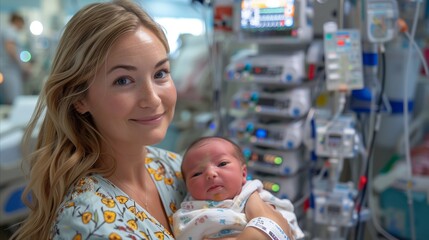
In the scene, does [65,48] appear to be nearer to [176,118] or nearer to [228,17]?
[228,17]

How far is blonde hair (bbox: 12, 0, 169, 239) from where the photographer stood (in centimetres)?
121

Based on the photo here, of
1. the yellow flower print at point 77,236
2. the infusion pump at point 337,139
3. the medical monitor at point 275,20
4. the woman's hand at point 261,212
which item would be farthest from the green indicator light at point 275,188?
the yellow flower print at point 77,236

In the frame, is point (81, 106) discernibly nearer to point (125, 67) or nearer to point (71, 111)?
point (71, 111)

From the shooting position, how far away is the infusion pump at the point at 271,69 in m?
2.53

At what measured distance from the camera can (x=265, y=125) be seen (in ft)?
8.90

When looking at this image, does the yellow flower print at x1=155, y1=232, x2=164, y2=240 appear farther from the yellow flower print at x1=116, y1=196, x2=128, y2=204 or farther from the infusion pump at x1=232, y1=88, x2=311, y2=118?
the infusion pump at x1=232, y1=88, x2=311, y2=118

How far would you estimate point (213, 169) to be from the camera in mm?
1563

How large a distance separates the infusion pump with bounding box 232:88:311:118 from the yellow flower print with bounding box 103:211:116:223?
1.60 meters

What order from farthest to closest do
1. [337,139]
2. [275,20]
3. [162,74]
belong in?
1. [275,20]
2. [337,139]
3. [162,74]

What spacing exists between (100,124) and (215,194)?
1.61 ft

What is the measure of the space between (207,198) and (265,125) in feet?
4.13

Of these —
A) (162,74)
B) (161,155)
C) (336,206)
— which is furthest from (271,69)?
(162,74)

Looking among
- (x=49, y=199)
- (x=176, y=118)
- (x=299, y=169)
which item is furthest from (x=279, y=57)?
(x=176, y=118)

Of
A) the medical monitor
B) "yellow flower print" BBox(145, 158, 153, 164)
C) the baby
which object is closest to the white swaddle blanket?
the baby
